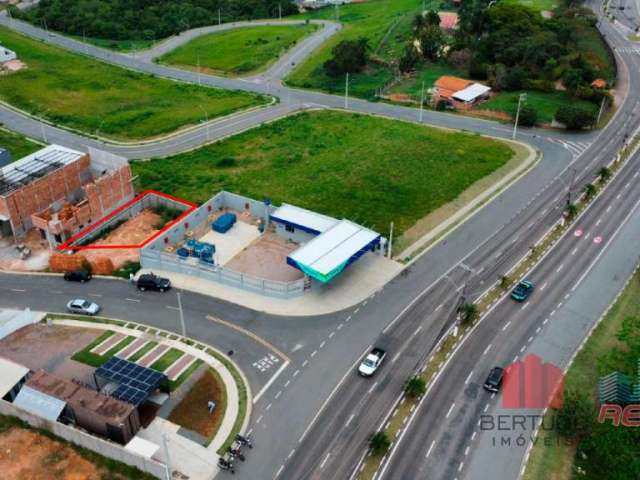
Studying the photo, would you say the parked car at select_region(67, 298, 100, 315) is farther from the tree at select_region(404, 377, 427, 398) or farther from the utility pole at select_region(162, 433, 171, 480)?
the tree at select_region(404, 377, 427, 398)

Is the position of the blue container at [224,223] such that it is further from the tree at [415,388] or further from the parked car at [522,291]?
the parked car at [522,291]

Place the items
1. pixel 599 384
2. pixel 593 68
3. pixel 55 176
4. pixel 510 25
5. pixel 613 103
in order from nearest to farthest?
pixel 599 384 < pixel 55 176 < pixel 613 103 < pixel 593 68 < pixel 510 25

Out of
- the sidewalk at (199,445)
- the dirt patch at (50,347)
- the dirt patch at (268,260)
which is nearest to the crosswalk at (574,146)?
the dirt patch at (268,260)

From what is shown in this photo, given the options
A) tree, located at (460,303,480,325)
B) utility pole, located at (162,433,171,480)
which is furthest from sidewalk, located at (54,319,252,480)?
tree, located at (460,303,480,325)

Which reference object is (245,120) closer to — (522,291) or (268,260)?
(268,260)

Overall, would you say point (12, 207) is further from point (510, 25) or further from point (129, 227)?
point (510, 25)

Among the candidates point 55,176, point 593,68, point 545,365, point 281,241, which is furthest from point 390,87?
point 545,365
